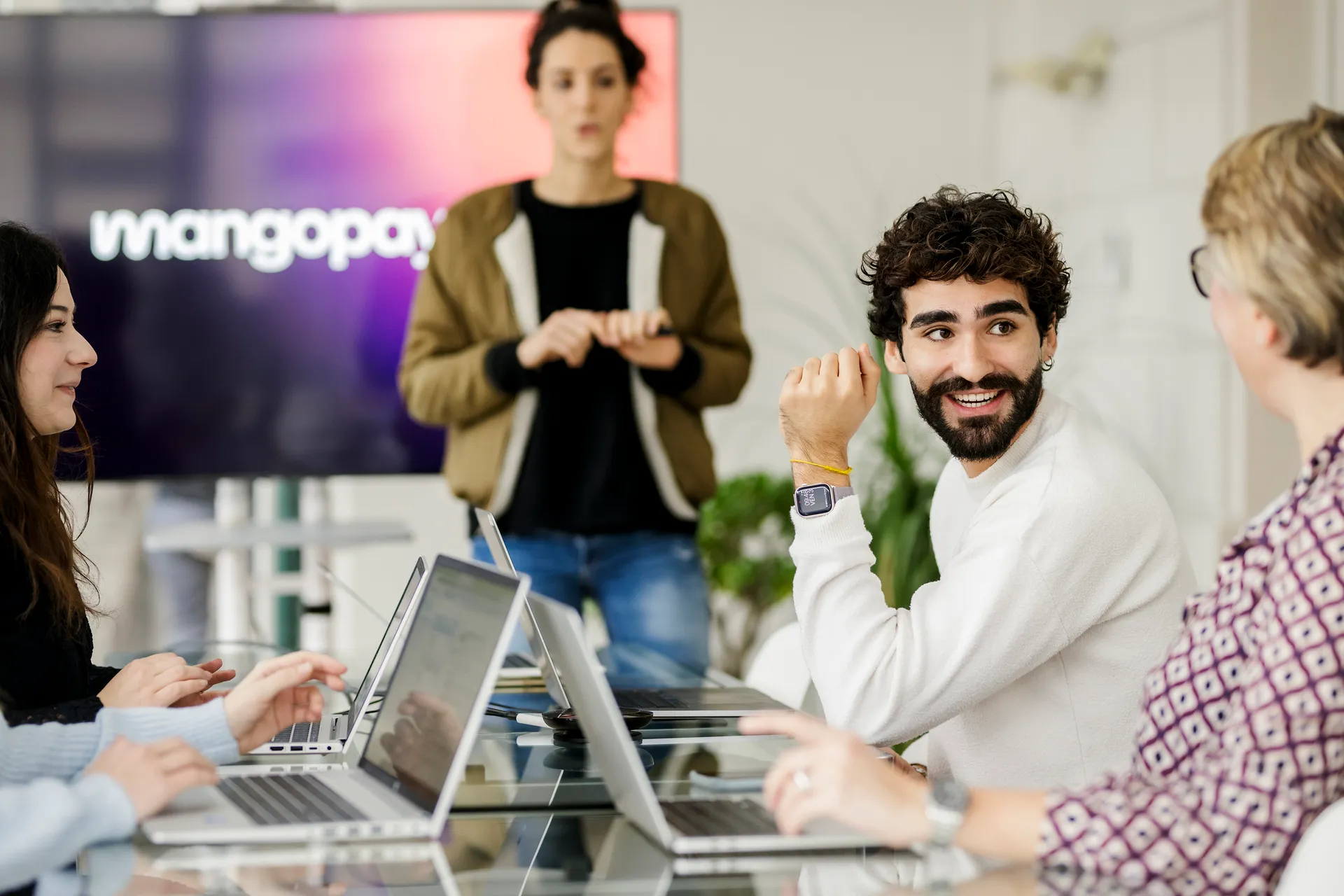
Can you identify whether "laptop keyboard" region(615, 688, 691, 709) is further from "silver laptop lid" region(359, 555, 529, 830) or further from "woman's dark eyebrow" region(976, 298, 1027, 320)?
"woman's dark eyebrow" region(976, 298, 1027, 320)

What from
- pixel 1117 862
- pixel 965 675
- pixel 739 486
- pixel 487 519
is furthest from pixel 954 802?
pixel 739 486

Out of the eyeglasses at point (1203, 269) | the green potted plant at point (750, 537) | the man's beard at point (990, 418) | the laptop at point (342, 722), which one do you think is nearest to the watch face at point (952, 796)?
the eyeglasses at point (1203, 269)

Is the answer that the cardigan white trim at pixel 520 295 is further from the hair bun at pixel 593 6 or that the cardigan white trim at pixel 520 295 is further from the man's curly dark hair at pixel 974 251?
the man's curly dark hair at pixel 974 251

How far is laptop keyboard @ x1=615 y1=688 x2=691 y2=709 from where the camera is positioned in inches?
82.1

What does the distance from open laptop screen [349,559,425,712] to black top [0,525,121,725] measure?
335mm

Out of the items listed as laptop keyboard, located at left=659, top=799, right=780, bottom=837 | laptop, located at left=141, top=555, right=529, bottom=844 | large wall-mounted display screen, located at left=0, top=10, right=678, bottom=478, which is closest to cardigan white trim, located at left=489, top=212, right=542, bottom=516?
large wall-mounted display screen, located at left=0, top=10, right=678, bottom=478

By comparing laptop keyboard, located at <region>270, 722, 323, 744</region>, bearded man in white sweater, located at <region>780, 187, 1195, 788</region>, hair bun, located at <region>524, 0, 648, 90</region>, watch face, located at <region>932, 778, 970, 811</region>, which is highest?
hair bun, located at <region>524, 0, 648, 90</region>

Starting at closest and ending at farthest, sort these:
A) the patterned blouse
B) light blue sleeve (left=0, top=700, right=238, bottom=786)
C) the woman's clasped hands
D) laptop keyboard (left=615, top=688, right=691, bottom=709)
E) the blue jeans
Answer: the patterned blouse → light blue sleeve (left=0, top=700, right=238, bottom=786) → laptop keyboard (left=615, top=688, right=691, bottom=709) → the woman's clasped hands → the blue jeans

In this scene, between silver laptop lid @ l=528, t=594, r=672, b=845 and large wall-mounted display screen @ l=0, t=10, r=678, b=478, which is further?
large wall-mounted display screen @ l=0, t=10, r=678, b=478

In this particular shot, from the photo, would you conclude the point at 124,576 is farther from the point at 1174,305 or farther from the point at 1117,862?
the point at 1117,862

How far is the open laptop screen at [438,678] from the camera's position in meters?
1.36

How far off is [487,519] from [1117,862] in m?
1.06

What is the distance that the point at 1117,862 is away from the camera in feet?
3.94

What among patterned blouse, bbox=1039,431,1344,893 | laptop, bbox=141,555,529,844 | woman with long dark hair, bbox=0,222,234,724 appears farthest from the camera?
woman with long dark hair, bbox=0,222,234,724
